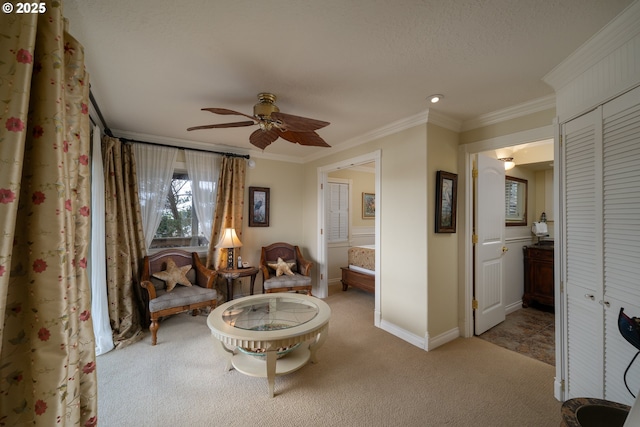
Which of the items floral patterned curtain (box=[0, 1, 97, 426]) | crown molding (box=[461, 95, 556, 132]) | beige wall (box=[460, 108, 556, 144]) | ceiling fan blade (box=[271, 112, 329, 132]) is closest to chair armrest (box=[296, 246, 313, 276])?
ceiling fan blade (box=[271, 112, 329, 132])

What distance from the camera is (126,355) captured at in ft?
8.74

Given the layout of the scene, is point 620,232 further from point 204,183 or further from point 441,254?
point 204,183

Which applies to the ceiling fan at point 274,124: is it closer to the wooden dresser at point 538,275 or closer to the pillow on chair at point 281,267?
the pillow on chair at point 281,267

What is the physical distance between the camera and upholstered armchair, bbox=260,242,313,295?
378 centimetres

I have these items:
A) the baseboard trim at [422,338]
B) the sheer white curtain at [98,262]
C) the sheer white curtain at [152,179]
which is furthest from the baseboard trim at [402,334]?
the sheer white curtain at [152,179]

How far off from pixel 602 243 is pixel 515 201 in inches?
114

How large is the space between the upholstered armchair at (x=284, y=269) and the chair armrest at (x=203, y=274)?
714 millimetres

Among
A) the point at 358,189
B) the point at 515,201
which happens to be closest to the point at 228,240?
the point at 358,189

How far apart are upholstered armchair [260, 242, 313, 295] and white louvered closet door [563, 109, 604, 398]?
2813 mm

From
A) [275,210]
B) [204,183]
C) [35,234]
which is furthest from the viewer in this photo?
[275,210]

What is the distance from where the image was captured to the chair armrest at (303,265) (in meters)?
4.10

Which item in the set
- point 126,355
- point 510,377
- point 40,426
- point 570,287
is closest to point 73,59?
point 40,426

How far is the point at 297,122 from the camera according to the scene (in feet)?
6.81

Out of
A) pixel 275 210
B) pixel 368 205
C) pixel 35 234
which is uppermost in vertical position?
pixel 368 205
